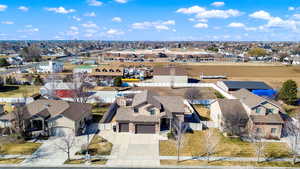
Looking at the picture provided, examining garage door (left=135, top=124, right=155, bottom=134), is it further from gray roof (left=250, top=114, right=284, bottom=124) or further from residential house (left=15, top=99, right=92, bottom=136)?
gray roof (left=250, top=114, right=284, bottom=124)

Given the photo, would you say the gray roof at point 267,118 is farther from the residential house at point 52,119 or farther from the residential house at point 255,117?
the residential house at point 52,119

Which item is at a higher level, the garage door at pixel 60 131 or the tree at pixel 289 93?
the tree at pixel 289 93

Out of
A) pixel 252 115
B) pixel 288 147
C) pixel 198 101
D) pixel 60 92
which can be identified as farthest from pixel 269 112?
pixel 60 92

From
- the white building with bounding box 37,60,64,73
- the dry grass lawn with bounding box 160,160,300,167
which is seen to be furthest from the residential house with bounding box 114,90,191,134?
the white building with bounding box 37,60,64,73

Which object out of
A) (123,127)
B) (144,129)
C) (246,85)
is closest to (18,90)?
(123,127)

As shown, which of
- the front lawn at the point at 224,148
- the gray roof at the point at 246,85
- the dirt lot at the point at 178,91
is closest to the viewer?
the front lawn at the point at 224,148

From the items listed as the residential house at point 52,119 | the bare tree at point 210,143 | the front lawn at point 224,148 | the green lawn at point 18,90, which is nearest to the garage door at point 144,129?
the front lawn at point 224,148
